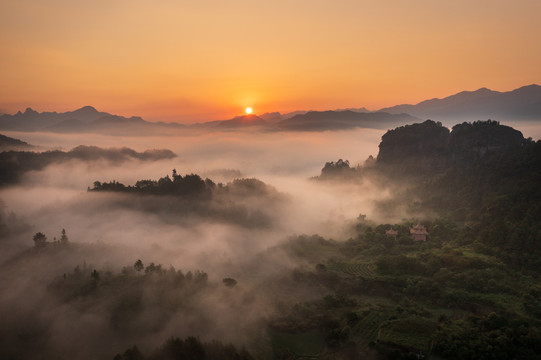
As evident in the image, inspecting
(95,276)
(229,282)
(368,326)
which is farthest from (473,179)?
(95,276)

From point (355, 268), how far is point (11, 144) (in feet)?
368

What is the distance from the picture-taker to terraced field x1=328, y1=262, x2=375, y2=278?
57.1 meters

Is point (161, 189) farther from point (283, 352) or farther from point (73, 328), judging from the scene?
point (283, 352)

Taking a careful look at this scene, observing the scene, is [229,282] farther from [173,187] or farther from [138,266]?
[173,187]

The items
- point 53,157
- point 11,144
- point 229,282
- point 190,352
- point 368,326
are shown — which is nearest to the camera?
point 190,352

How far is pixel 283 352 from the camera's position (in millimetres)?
38906

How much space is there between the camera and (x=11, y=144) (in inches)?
4434

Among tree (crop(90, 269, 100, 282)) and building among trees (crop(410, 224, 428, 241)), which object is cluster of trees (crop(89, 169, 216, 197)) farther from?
building among trees (crop(410, 224, 428, 241))

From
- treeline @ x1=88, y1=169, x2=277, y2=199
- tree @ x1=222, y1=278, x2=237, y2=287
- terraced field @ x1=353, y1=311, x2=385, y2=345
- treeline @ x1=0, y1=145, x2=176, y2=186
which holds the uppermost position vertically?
treeline @ x1=0, y1=145, x2=176, y2=186

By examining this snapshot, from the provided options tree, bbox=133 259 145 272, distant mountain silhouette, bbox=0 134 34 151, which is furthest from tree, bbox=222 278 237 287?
distant mountain silhouette, bbox=0 134 34 151

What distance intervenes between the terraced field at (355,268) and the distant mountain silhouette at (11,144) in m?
101

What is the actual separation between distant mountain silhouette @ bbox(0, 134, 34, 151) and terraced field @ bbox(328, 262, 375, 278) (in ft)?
333

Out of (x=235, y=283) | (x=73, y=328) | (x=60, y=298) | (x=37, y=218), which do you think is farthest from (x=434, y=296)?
(x=37, y=218)

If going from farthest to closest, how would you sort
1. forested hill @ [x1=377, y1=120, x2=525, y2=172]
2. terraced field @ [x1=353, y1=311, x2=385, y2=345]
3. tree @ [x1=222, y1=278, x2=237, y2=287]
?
forested hill @ [x1=377, y1=120, x2=525, y2=172], tree @ [x1=222, y1=278, x2=237, y2=287], terraced field @ [x1=353, y1=311, x2=385, y2=345]
